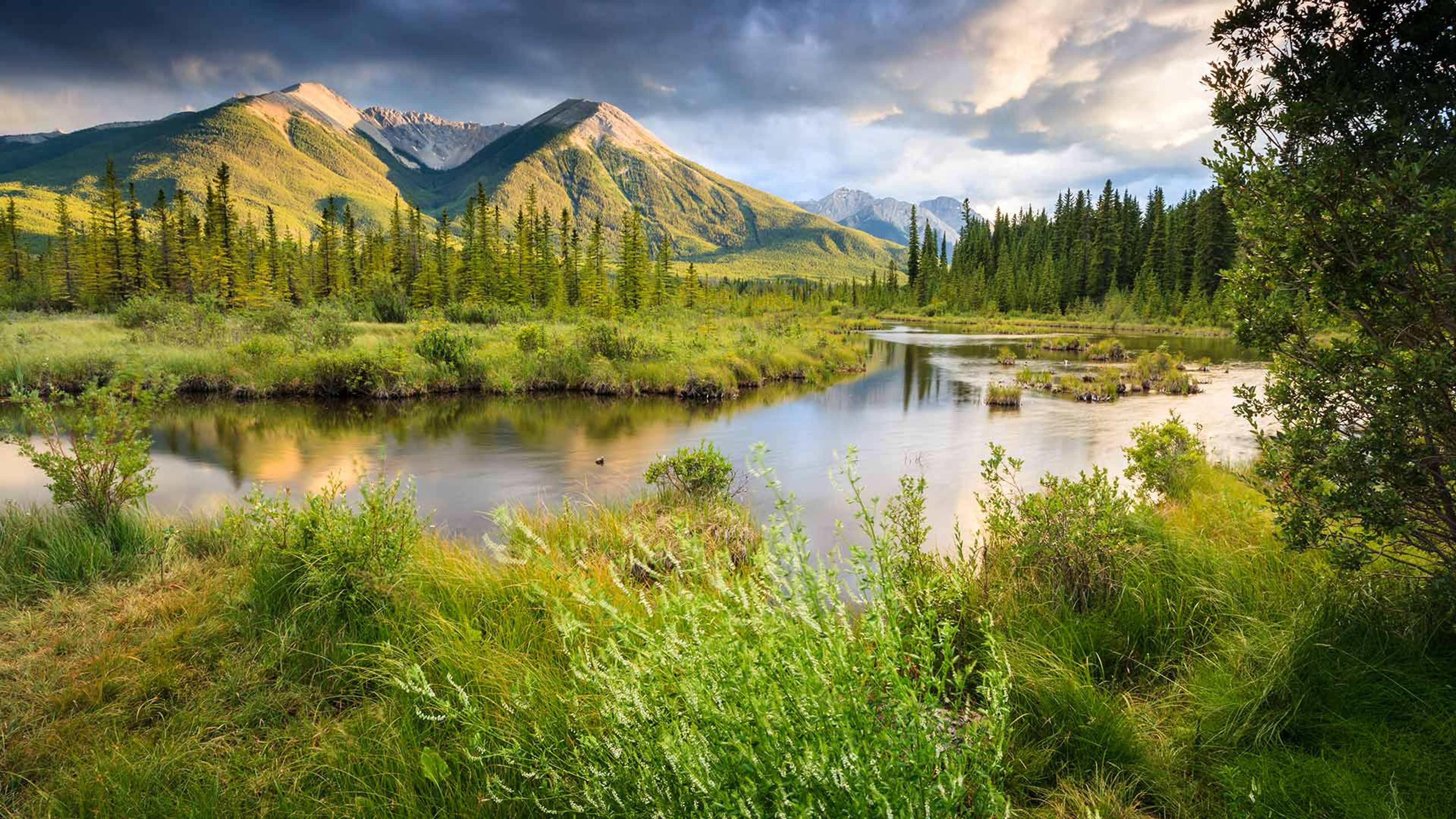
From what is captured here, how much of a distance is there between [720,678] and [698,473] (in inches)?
276

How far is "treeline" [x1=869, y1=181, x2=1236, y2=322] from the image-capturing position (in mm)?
72125

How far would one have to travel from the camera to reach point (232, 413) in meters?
19.5

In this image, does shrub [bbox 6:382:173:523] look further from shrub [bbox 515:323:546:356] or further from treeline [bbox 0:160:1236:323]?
treeline [bbox 0:160:1236:323]

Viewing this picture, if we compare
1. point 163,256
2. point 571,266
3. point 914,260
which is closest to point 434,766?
point 571,266

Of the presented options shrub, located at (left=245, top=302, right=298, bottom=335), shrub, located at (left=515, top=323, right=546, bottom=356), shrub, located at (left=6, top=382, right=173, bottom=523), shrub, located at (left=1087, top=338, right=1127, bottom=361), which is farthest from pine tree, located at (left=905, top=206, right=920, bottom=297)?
shrub, located at (left=6, top=382, right=173, bottom=523)

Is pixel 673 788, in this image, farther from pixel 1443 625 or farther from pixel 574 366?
pixel 574 366

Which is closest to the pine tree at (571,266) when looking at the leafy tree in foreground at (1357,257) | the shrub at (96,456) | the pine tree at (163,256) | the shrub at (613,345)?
the pine tree at (163,256)

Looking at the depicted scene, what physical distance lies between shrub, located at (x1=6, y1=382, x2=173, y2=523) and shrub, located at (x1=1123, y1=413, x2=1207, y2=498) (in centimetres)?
1170

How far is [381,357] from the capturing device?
22.8 metres

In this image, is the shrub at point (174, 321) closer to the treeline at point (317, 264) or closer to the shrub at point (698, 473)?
the treeline at point (317, 264)

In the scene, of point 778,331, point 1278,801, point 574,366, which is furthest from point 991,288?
point 1278,801

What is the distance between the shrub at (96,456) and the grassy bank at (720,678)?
532mm

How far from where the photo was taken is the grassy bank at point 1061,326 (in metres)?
61.5

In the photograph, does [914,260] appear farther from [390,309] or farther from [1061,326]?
[390,309]
